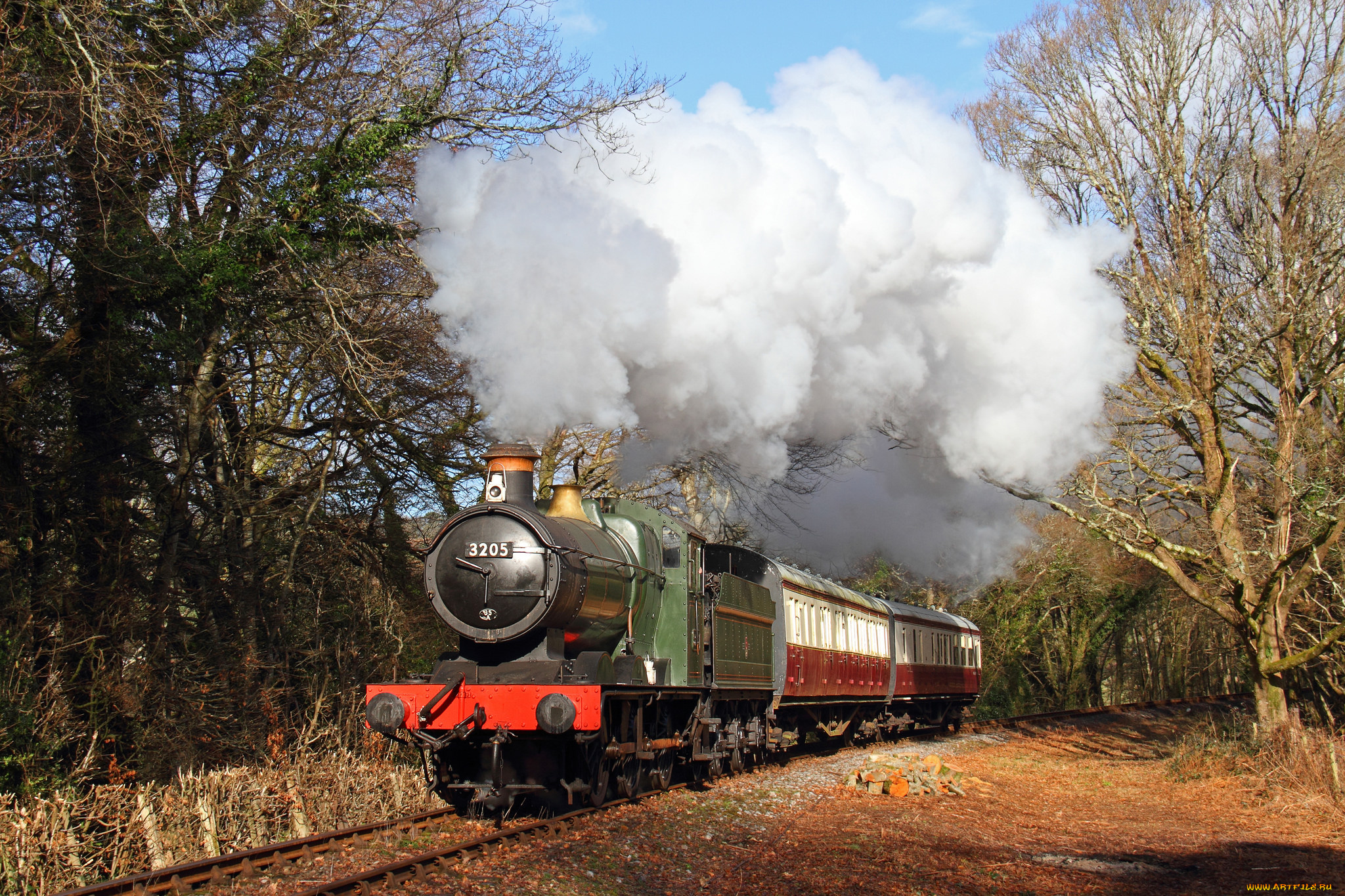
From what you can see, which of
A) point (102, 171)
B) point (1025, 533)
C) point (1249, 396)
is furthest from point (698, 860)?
point (1025, 533)

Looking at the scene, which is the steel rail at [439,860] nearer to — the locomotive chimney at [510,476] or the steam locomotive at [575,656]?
the steam locomotive at [575,656]

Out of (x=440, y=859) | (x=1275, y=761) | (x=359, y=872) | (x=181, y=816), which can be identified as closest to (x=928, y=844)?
(x=440, y=859)

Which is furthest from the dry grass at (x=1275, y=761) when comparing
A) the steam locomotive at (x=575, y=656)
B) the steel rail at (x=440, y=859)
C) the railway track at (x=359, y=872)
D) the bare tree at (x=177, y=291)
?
the bare tree at (x=177, y=291)

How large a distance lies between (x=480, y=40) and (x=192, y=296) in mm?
4312

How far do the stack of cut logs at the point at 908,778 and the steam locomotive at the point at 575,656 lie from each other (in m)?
1.49

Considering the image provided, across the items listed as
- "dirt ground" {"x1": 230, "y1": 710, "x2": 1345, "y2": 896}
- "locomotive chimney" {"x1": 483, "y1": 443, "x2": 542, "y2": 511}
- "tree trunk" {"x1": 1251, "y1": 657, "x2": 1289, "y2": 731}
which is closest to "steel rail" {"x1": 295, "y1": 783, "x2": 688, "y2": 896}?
"dirt ground" {"x1": 230, "y1": 710, "x2": 1345, "y2": 896}

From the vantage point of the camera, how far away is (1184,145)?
1595 cm

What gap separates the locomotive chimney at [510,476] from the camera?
9086 millimetres

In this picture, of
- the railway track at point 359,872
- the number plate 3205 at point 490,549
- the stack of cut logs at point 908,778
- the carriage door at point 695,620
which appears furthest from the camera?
the stack of cut logs at point 908,778

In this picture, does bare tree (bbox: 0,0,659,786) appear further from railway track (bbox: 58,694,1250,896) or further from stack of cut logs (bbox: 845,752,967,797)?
stack of cut logs (bbox: 845,752,967,797)

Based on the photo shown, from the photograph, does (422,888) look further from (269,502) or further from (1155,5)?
(1155,5)

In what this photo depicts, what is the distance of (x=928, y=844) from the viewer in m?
8.69

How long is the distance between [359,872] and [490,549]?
2.73m

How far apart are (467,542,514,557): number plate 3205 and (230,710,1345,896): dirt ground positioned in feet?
7.17
